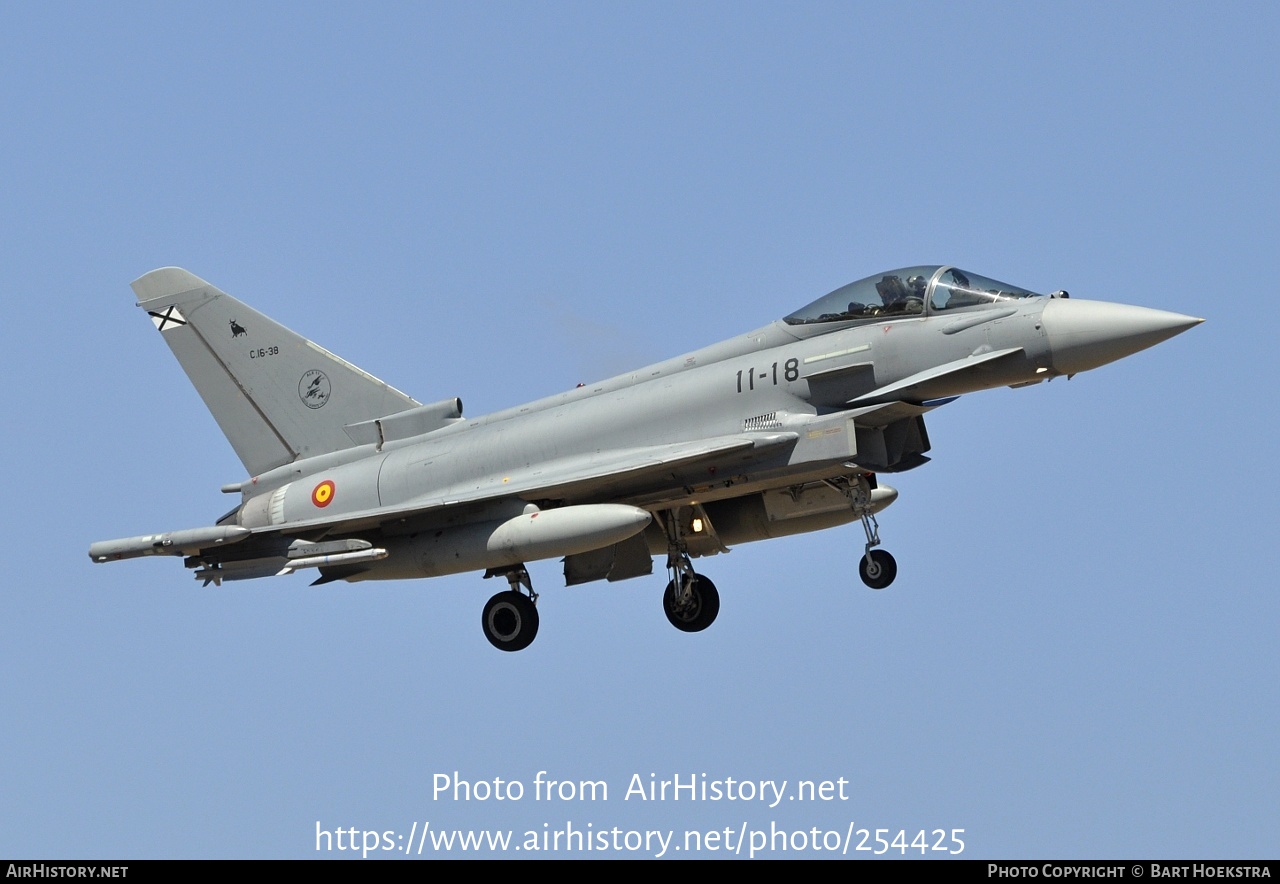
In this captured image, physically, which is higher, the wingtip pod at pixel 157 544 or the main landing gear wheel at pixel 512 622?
the wingtip pod at pixel 157 544

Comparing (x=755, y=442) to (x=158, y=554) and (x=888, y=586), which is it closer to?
(x=888, y=586)

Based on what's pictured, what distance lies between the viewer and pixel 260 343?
2456 cm

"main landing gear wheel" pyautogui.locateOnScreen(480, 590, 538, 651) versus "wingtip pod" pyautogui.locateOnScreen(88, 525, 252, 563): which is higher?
"wingtip pod" pyautogui.locateOnScreen(88, 525, 252, 563)

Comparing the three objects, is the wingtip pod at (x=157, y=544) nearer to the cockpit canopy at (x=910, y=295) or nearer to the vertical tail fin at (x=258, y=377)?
the vertical tail fin at (x=258, y=377)

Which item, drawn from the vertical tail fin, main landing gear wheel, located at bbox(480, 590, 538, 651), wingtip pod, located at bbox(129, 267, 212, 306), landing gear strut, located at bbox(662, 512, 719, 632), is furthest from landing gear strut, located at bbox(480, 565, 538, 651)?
wingtip pod, located at bbox(129, 267, 212, 306)

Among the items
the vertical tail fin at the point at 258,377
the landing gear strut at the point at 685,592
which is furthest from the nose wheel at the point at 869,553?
the vertical tail fin at the point at 258,377

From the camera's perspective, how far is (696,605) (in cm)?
2266

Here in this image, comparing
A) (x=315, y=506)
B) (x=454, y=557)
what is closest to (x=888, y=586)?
(x=454, y=557)

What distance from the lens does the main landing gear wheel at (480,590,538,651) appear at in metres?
21.9

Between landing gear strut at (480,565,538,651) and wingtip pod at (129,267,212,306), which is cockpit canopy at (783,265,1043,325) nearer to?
landing gear strut at (480,565,538,651)

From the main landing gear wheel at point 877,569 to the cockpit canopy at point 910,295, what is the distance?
8.96 feet

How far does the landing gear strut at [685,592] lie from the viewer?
22547 mm

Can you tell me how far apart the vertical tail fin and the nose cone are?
8.68 m

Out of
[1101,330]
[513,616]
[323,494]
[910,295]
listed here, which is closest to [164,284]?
[323,494]
